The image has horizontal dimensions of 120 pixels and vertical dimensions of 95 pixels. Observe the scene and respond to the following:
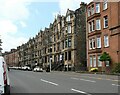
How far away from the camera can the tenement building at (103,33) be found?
4685cm

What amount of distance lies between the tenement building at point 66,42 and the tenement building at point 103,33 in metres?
12.9

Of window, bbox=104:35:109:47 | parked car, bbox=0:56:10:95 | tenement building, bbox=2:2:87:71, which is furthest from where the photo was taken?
tenement building, bbox=2:2:87:71

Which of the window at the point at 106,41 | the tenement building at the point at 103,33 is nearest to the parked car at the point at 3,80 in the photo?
the tenement building at the point at 103,33

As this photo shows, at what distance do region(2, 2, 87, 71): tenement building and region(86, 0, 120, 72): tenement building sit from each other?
12.9 metres

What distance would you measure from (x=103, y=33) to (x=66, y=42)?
24615 mm

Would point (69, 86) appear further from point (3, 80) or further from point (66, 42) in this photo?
point (66, 42)

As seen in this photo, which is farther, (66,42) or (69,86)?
(66,42)

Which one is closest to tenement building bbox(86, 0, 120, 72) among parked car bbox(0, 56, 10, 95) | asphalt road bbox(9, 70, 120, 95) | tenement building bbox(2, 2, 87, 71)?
tenement building bbox(2, 2, 87, 71)

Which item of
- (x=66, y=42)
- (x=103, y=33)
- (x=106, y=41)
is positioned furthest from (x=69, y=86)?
(x=66, y=42)

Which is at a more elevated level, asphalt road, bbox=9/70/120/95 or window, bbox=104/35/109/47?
window, bbox=104/35/109/47

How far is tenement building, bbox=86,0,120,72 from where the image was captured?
4685 centimetres

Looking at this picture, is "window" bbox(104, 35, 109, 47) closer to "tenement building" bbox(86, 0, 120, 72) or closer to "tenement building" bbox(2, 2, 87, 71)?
"tenement building" bbox(86, 0, 120, 72)

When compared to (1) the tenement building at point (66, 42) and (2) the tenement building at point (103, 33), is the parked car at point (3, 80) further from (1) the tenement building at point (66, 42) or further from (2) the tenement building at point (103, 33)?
(1) the tenement building at point (66, 42)

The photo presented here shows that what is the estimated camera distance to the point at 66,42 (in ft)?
248
